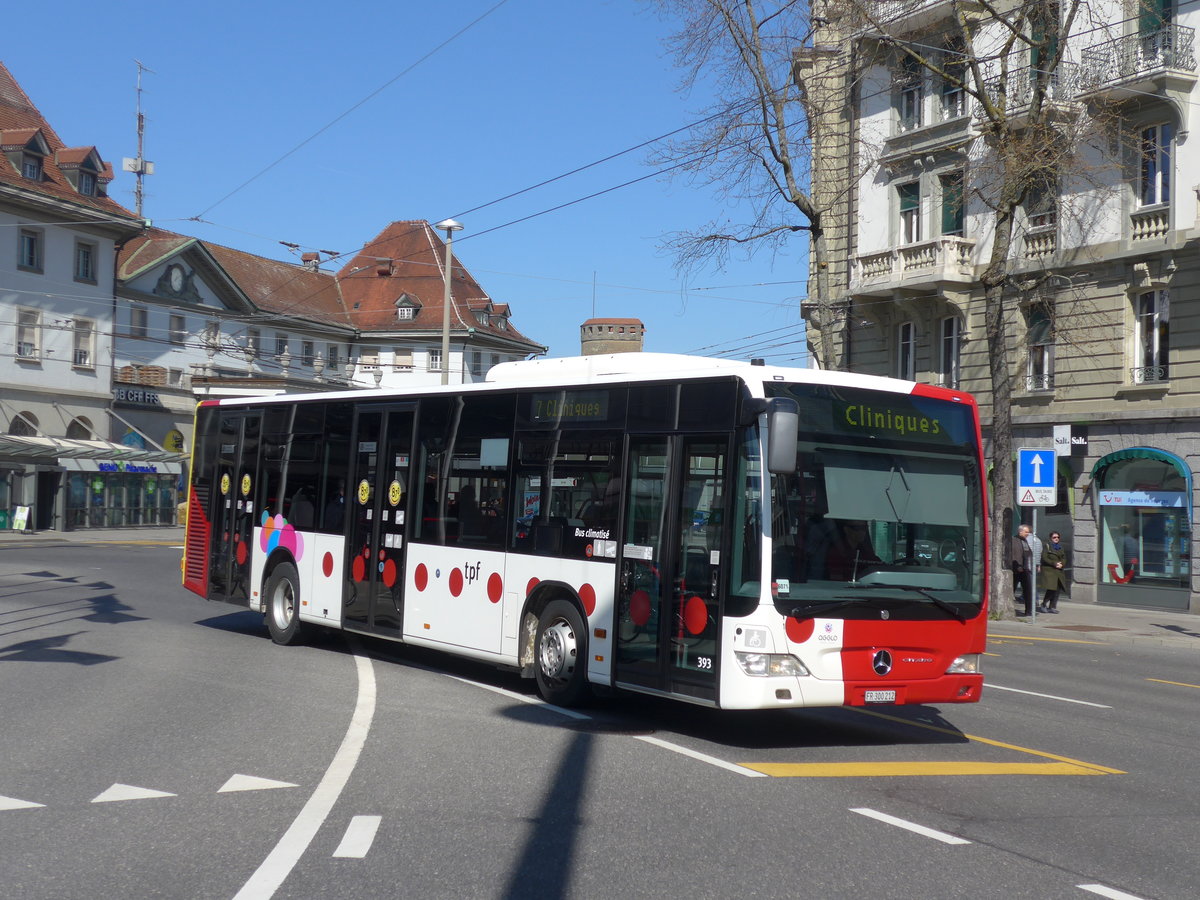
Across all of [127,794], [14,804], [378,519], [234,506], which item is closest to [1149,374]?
[234,506]

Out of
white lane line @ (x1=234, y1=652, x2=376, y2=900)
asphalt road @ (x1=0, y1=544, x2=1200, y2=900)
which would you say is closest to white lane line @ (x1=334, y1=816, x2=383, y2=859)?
asphalt road @ (x1=0, y1=544, x2=1200, y2=900)

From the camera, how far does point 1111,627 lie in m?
24.6

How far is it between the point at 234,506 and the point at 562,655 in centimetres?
773

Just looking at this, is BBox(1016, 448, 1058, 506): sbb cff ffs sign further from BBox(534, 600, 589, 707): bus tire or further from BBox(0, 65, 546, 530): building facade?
BBox(0, 65, 546, 530): building facade

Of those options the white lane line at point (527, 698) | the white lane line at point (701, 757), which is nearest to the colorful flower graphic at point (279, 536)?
the white lane line at point (527, 698)

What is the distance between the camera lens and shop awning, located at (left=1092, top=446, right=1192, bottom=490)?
1095 inches

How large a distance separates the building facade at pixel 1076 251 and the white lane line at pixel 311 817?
59.7 ft

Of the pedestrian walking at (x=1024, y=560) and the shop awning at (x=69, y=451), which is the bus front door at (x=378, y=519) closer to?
the pedestrian walking at (x=1024, y=560)

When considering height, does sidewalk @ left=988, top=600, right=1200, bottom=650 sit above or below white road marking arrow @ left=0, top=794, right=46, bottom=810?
below

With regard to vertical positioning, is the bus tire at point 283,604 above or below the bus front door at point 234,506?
below

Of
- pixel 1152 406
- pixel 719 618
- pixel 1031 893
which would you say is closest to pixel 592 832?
pixel 1031 893

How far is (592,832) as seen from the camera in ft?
22.5

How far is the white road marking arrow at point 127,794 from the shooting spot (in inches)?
296

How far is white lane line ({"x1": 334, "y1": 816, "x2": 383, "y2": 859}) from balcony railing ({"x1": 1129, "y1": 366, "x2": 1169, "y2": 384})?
25202 mm
